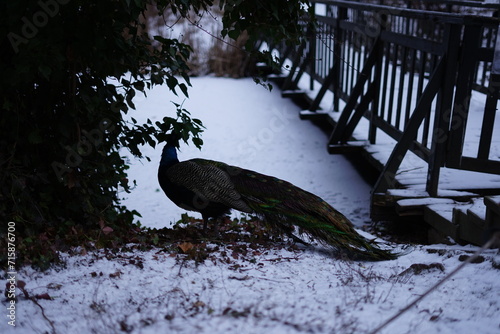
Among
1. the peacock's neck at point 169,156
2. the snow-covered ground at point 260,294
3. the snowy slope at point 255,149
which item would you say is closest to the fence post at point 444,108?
the snow-covered ground at point 260,294

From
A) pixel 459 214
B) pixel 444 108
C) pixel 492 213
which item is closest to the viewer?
pixel 492 213

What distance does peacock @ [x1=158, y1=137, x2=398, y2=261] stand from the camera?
358 centimetres

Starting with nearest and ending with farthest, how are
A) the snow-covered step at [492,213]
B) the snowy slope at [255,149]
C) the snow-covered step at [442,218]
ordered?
1. the snow-covered step at [492,213]
2. the snow-covered step at [442,218]
3. the snowy slope at [255,149]

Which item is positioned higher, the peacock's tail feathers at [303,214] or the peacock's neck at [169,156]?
the peacock's neck at [169,156]

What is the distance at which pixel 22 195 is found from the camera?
3504mm

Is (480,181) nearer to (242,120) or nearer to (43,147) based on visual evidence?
(43,147)

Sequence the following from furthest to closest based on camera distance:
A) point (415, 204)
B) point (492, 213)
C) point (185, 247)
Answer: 1. point (415, 204)
2. point (185, 247)
3. point (492, 213)

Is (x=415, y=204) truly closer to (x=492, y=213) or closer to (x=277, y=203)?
(x=492, y=213)

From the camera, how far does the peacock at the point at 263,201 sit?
3576 mm

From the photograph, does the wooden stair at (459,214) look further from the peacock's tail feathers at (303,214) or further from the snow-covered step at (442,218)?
the peacock's tail feathers at (303,214)

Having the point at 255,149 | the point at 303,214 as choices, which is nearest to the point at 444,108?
the point at 303,214

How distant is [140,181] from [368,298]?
15.4ft

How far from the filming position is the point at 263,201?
380cm

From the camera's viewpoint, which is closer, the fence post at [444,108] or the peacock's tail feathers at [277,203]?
the peacock's tail feathers at [277,203]
